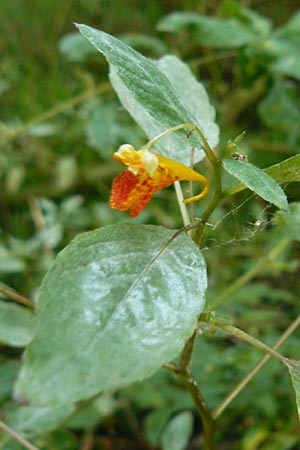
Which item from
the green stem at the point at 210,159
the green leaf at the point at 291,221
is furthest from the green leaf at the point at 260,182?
the green leaf at the point at 291,221

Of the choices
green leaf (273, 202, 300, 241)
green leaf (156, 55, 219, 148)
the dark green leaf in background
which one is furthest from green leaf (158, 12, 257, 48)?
green leaf (273, 202, 300, 241)

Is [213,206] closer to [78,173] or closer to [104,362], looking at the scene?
[104,362]

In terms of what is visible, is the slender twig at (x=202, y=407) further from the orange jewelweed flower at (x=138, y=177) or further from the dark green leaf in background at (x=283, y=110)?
the dark green leaf in background at (x=283, y=110)

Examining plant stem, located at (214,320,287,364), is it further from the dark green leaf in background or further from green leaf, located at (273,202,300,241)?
the dark green leaf in background

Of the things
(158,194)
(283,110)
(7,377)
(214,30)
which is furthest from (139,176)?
(158,194)

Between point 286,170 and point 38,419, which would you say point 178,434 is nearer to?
point 38,419
